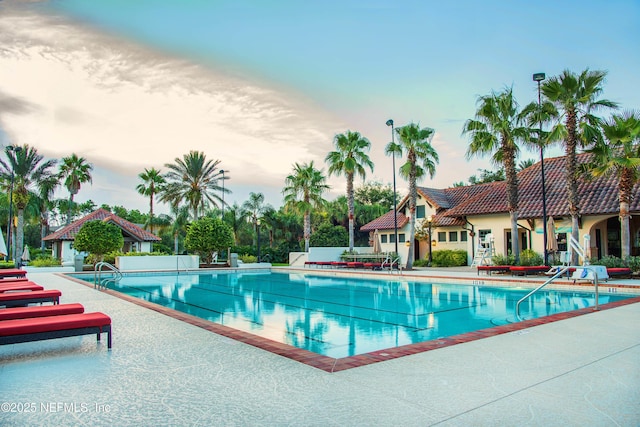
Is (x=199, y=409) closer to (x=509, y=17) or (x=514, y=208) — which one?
(x=509, y=17)

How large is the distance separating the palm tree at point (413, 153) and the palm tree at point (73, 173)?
31.5 m

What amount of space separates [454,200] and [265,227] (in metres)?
17.3

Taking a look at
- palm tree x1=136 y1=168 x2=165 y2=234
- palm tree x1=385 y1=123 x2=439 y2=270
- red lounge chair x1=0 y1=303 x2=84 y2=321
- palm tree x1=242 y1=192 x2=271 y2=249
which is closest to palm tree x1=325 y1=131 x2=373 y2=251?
palm tree x1=385 y1=123 x2=439 y2=270

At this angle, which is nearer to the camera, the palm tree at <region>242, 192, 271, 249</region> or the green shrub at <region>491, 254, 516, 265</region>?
the green shrub at <region>491, 254, 516, 265</region>

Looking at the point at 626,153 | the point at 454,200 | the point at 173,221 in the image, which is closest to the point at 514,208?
the point at 626,153

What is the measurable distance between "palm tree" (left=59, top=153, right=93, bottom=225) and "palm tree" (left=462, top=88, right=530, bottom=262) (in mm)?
36756

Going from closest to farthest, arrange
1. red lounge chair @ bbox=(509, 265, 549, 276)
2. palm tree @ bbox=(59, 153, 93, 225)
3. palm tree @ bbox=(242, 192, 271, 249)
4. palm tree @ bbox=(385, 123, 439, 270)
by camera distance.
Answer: red lounge chair @ bbox=(509, 265, 549, 276), palm tree @ bbox=(385, 123, 439, 270), palm tree @ bbox=(242, 192, 271, 249), palm tree @ bbox=(59, 153, 93, 225)

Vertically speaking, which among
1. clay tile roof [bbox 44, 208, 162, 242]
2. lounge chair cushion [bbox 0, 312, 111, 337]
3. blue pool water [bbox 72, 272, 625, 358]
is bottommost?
blue pool water [bbox 72, 272, 625, 358]

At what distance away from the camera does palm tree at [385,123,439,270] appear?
985 inches

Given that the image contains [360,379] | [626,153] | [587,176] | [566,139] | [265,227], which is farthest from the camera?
[265,227]

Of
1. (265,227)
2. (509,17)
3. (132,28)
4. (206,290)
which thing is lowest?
(206,290)

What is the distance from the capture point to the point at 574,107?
708 inches

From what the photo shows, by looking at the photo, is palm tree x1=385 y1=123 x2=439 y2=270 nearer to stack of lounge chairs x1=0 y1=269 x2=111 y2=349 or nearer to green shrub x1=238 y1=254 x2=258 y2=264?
green shrub x1=238 y1=254 x2=258 y2=264

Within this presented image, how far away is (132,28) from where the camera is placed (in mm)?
8281
